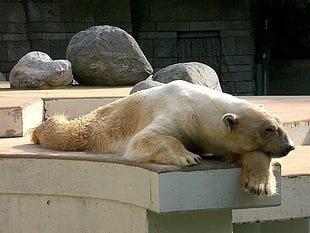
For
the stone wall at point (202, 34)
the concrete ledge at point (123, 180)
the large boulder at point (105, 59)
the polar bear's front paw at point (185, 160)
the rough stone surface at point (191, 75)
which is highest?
the stone wall at point (202, 34)

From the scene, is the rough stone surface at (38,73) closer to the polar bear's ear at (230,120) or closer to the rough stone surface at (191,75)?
the rough stone surface at (191,75)

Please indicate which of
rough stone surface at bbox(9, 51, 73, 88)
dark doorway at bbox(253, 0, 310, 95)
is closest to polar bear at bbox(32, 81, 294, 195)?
rough stone surface at bbox(9, 51, 73, 88)

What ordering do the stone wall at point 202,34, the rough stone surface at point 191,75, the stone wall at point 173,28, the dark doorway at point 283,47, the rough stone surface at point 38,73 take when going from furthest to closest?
the dark doorway at point 283,47, the stone wall at point 202,34, the stone wall at point 173,28, the rough stone surface at point 38,73, the rough stone surface at point 191,75

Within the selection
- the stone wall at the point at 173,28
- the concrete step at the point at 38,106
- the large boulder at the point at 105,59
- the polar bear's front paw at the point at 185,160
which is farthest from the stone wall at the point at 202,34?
the polar bear's front paw at the point at 185,160

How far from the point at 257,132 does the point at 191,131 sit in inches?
14.7

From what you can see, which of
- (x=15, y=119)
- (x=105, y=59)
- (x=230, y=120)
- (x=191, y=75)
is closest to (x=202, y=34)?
(x=105, y=59)

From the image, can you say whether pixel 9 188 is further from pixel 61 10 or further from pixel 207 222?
pixel 61 10

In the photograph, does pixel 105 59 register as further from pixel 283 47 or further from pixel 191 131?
pixel 283 47

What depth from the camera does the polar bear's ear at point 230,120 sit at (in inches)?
135

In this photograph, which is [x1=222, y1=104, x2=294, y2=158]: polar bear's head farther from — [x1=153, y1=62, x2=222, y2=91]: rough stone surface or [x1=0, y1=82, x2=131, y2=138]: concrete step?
[x1=153, y1=62, x2=222, y2=91]: rough stone surface

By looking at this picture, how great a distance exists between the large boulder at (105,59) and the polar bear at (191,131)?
12.7 feet

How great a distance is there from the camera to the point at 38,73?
7590 millimetres

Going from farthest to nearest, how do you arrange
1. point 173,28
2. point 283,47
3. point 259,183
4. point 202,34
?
point 283,47 < point 202,34 < point 173,28 < point 259,183

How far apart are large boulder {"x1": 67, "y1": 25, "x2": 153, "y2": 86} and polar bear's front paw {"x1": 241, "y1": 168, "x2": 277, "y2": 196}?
15.8 ft
